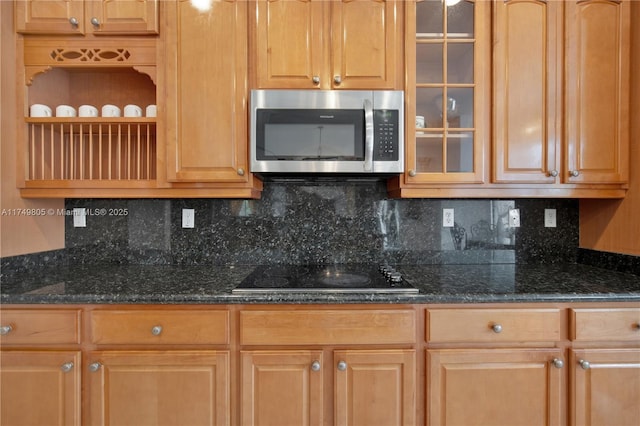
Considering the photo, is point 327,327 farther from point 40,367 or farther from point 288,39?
point 288,39

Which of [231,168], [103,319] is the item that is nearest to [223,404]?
[103,319]

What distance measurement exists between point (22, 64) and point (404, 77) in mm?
1854

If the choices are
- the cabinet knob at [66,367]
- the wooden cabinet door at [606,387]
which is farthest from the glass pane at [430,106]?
the cabinet knob at [66,367]

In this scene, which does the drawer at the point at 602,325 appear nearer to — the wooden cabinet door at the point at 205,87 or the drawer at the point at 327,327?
the drawer at the point at 327,327

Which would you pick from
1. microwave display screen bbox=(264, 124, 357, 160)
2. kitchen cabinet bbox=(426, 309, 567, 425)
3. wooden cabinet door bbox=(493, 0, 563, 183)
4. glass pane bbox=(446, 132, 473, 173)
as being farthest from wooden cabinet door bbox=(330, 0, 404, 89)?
kitchen cabinet bbox=(426, 309, 567, 425)

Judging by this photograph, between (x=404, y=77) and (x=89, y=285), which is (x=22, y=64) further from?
(x=404, y=77)

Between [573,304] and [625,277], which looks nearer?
[573,304]

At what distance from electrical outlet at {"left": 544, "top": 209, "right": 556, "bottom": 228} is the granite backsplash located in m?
0.07

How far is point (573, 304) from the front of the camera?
50.7 inches

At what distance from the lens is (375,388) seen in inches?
50.2

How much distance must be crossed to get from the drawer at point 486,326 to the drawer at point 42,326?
140cm

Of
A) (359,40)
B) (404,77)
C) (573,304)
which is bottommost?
(573,304)

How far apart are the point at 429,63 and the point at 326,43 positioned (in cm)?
51

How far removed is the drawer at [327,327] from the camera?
1.27 m
